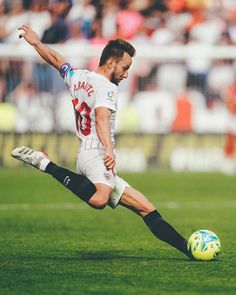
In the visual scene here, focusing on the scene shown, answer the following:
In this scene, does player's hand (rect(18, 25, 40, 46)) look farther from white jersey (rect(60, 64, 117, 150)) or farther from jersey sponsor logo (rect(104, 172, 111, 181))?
jersey sponsor logo (rect(104, 172, 111, 181))

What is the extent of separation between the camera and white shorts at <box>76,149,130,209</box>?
29.1 feet

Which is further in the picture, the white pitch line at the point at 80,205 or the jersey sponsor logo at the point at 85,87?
the white pitch line at the point at 80,205

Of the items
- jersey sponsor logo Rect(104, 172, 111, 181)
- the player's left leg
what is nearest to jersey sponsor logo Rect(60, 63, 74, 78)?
jersey sponsor logo Rect(104, 172, 111, 181)

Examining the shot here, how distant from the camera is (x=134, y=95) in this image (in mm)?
20703

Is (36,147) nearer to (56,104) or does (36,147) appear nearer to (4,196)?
(56,104)

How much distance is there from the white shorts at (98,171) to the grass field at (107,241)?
0.63 m

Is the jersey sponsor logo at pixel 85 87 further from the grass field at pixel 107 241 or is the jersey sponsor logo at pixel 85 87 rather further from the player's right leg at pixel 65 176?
the grass field at pixel 107 241

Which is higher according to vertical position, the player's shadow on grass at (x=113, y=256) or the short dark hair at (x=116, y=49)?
the short dark hair at (x=116, y=49)

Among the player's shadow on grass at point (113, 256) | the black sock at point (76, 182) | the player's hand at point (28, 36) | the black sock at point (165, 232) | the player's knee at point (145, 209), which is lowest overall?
the player's shadow on grass at point (113, 256)

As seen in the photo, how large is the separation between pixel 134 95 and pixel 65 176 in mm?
11824

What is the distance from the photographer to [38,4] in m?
21.7

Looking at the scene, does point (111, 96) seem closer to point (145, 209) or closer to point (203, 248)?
point (145, 209)

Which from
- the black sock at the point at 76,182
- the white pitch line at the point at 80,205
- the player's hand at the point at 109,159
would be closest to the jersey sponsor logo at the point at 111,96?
the player's hand at the point at 109,159

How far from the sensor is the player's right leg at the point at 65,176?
8.83 metres
